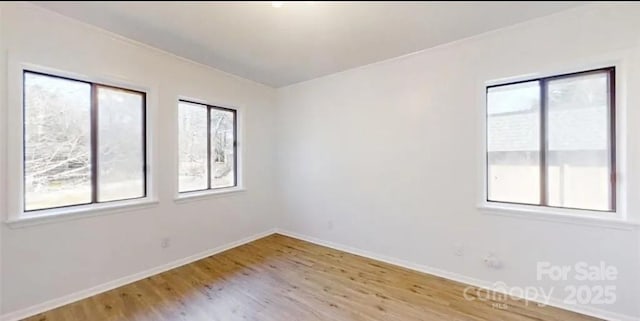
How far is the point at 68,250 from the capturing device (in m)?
2.48

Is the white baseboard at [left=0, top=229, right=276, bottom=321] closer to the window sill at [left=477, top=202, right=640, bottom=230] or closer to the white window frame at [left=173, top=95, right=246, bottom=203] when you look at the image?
the white window frame at [left=173, top=95, right=246, bottom=203]

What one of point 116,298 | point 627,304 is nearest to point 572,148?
point 627,304

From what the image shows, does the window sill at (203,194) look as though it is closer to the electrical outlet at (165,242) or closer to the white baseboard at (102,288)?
the electrical outlet at (165,242)

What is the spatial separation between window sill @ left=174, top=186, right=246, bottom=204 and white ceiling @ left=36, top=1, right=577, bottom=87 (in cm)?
170

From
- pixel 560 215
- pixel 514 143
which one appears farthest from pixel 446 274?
pixel 514 143

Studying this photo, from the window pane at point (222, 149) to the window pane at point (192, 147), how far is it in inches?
5.3

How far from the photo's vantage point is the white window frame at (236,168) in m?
3.34

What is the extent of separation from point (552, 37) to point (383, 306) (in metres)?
2.79

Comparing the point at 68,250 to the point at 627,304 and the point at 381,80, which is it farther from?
the point at 627,304

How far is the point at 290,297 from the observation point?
261 centimetres

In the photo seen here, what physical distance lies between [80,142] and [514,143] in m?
4.29

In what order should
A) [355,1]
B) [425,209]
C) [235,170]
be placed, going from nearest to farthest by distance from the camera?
[355,1] < [425,209] < [235,170]

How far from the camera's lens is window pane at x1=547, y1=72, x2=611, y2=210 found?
234 centimetres

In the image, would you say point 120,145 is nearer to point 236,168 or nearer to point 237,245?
point 236,168
